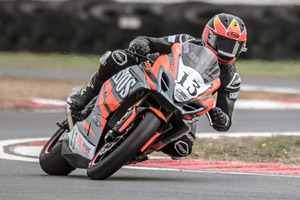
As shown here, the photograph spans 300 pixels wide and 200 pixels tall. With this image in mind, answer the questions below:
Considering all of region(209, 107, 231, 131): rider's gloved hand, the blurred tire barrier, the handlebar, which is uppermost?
the handlebar

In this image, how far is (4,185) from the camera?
5.43 m

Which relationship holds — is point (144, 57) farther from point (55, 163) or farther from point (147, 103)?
point (55, 163)

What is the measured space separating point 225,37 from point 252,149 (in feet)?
7.39

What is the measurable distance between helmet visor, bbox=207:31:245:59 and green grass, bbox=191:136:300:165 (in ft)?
5.61

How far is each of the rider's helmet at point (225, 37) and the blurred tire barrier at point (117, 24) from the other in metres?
13.3

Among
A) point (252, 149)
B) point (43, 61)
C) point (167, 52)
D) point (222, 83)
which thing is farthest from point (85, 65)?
point (222, 83)

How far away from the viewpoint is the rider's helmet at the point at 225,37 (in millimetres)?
5938

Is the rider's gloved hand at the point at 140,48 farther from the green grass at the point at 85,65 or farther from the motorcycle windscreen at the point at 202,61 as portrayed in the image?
the green grass at the point at 85,65

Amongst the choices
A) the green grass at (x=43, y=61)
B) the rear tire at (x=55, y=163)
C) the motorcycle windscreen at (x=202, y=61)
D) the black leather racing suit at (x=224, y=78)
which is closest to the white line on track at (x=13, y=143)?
the rear tire at (x=55, y=163)

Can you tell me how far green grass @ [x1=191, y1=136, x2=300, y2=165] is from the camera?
7.46 m

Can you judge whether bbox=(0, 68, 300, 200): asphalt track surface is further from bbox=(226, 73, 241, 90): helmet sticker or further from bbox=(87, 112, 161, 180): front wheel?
bbox=(226, 73, 241, 90): helmet sticker

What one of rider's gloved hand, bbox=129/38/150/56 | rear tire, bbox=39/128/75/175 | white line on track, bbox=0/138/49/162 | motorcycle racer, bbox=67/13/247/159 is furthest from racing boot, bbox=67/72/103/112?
white line on track, bbox=0/138/49/162

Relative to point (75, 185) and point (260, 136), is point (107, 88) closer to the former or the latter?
point (75, 185)

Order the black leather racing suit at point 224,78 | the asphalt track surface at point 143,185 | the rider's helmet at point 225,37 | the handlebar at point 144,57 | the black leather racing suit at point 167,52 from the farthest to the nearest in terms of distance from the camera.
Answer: the black leather racing suit at point 224,78, the black leather racing suit at point 167,52, the rider's helmet at point 225,37, the handlebar at point 144,57, the asphalt track surface at point 143,185
